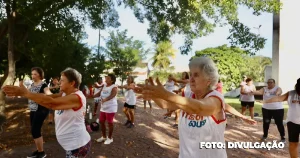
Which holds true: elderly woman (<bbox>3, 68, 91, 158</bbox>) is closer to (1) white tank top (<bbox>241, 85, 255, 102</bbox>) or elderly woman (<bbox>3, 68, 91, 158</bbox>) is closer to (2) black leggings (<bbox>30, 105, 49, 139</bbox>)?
(2) black leggings (<bbox>30, 105, 49, 139</bbox>)

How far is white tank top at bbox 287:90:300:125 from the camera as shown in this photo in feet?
18.4

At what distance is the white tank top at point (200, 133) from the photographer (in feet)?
7.86

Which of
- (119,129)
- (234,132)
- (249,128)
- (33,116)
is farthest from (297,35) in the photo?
(33,116)

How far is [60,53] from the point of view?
17.1 m

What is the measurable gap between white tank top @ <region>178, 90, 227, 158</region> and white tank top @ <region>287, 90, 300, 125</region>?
3776mm

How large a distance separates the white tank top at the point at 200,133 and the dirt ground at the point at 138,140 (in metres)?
4.36

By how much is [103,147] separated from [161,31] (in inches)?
220

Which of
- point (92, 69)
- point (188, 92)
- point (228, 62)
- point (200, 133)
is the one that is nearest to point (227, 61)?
point (228, 62)

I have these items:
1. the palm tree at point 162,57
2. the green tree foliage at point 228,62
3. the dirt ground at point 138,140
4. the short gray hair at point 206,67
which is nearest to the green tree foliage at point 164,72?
the palm tree at point 162,57

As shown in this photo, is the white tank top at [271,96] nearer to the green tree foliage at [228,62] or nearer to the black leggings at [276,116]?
the black leggings at [276,116]

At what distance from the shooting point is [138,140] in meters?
8.16

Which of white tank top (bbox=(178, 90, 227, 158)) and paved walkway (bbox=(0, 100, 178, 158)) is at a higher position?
white tank top (bbox=(178, 90, 227, 158))

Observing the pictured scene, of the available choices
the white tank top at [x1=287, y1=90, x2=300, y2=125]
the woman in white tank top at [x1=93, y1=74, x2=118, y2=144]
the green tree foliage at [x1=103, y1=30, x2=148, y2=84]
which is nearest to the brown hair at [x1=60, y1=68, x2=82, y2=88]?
the woman in white tank top at [x1=93, y1=74, x2=118, y2=144]

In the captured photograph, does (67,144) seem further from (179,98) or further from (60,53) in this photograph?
(60,53)
